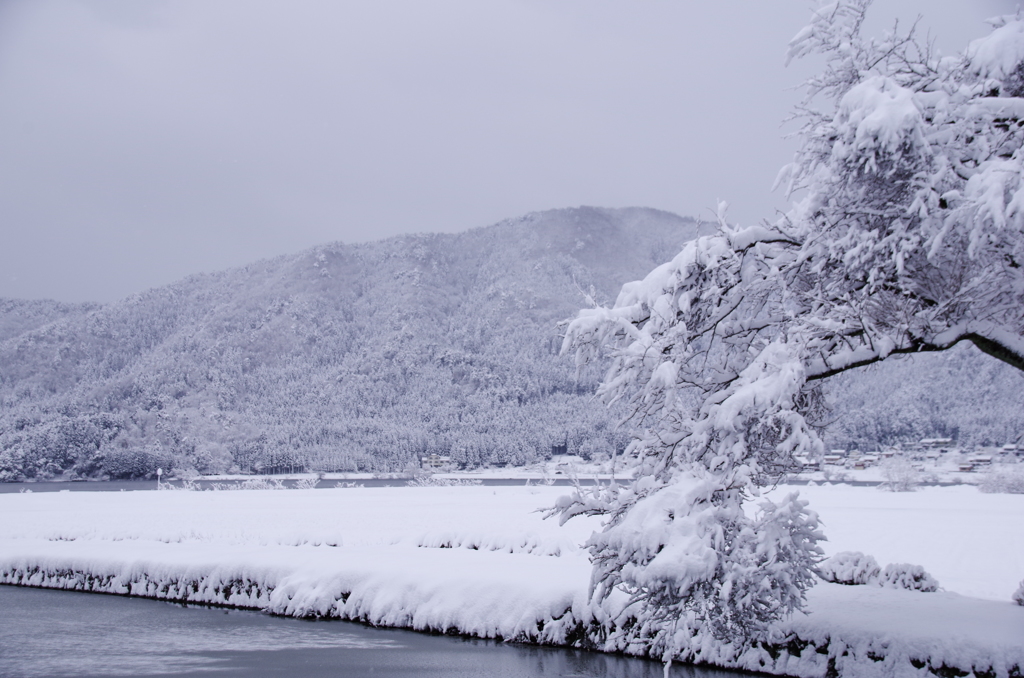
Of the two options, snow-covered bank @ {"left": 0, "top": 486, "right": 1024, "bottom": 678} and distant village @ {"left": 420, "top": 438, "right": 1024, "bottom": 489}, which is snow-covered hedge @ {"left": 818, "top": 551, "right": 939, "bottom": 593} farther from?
distant village @ {"left": 420, "top": 438, "right": 1024, "bottom": 489}

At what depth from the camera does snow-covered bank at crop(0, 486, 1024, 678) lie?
11453mm

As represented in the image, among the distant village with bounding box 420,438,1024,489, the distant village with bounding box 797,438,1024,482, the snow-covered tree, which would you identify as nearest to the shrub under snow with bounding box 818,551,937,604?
the snow-covered tree

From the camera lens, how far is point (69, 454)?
436ft

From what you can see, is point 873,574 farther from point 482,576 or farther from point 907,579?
point 482,576

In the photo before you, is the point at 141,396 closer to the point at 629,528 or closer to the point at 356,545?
the point at 356,545

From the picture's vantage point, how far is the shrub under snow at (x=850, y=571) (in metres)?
15.8

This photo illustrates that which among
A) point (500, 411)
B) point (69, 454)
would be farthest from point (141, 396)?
point (500, 411)

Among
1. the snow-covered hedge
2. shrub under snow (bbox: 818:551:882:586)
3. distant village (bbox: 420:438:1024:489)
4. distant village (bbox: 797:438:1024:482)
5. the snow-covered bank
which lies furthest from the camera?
distant village (bbox: 797:438:1024:482)

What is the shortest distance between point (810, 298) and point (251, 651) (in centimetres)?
1259

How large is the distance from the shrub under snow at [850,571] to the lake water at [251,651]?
449 cm

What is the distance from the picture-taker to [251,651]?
48.4 ft

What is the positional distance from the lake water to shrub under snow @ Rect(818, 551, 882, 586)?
14.7 ft

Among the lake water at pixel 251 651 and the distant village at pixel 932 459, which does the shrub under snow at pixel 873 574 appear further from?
the distant village at pixel 932 459

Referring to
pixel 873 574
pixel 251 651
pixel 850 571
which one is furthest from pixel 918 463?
pixel 251 651
